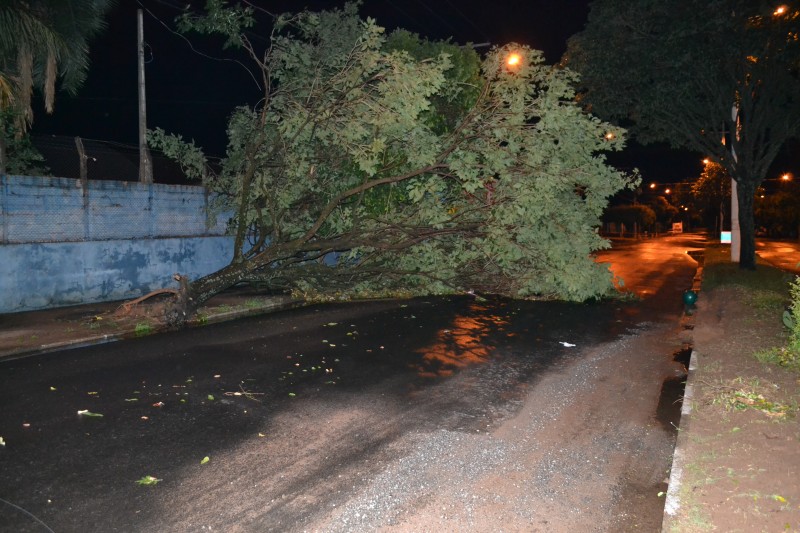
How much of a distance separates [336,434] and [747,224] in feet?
66.0

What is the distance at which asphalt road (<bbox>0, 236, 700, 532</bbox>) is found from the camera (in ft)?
13.5

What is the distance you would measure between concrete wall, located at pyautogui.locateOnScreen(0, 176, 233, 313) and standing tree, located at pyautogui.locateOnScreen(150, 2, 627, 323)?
142cm

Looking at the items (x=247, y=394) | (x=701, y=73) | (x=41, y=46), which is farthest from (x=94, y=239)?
(x=701, y=73)

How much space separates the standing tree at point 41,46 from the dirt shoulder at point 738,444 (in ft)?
39.3

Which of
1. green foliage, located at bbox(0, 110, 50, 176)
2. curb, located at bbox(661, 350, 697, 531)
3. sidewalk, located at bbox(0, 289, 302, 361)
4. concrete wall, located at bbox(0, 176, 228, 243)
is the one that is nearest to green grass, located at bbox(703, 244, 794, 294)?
curb, located at bbox(661, 350, 697, 531)

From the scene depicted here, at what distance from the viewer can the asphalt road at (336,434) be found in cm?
411

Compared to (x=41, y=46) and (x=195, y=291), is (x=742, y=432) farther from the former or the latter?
(x=41, y=46)

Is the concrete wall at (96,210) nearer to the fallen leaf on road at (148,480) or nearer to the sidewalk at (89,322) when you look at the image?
the sidewalk at (89,322)

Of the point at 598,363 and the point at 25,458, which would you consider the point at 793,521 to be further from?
the point at 25,458

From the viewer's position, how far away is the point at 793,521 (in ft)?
12.2

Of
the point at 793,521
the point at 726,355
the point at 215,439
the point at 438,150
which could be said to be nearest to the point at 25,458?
the point at 215,439

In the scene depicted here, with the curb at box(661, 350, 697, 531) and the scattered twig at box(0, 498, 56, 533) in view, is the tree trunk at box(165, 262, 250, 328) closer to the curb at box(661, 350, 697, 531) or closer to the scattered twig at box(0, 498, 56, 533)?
the scattered twig at box(0, 498, 56, 533)

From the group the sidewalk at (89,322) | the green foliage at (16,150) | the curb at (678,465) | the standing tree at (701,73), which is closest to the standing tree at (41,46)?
the green foliage at (16,150)

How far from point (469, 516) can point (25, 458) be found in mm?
3713
